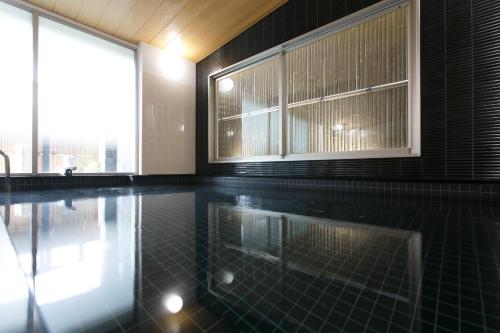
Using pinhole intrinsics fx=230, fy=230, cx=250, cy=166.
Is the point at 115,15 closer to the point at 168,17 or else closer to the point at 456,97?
the point at 168,17

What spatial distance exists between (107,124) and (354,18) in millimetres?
3507

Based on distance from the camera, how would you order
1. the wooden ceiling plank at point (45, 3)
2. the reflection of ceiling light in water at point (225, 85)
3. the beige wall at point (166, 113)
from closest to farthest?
the wooden ceiling plank at point (45, 3)
the beige wall at point (166, 113)
the reflection of ceiling light in water at point (225, 85)

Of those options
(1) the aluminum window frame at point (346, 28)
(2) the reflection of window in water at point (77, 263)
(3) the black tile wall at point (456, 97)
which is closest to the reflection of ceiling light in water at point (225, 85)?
(1) the aluminum window frame at point (346, 28)

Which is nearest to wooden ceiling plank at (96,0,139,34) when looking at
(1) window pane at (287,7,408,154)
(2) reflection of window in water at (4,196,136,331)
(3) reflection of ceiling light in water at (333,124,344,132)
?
(1) window pane at (287,7,408,154)

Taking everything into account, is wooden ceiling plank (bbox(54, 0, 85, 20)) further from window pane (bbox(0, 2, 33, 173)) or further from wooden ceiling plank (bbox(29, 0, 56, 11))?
window pane (bbox(0, 2, 33, 173))

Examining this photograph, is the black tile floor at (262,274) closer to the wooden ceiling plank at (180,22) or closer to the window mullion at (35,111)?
the window mullion at (35,111)

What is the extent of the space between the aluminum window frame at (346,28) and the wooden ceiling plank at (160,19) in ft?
3.45

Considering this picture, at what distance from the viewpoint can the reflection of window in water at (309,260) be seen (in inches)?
22.1

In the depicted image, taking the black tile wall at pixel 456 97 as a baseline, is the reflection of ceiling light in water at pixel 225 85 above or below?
above

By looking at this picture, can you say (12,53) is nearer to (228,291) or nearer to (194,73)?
(194,73)

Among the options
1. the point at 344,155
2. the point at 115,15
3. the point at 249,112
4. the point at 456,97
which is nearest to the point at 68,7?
the point at 115,15

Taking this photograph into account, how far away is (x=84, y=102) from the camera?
319cm

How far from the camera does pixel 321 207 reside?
174 cm

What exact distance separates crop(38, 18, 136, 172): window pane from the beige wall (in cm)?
21
